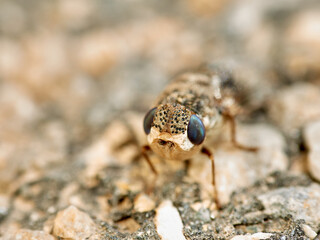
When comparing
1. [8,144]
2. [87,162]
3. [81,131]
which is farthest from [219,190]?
[8,144]

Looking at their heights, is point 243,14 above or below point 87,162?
above

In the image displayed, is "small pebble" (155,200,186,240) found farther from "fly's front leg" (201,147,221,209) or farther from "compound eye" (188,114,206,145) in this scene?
"compound eye" (188,114,206,145)

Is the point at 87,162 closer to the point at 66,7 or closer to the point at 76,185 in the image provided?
the point at 76,185

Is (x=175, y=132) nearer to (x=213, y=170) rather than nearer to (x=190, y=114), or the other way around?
(x=190, y=114)

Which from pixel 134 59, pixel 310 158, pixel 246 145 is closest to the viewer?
pixel 310 158

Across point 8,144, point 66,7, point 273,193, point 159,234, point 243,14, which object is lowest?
point 159,234

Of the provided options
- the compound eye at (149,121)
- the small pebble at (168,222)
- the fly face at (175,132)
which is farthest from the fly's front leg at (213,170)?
the compound eye at (149,121)
